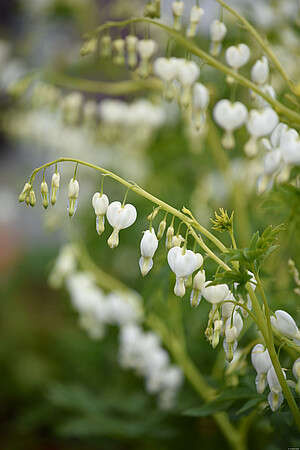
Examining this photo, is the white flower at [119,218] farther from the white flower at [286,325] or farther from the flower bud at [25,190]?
the white flower at [286,325]

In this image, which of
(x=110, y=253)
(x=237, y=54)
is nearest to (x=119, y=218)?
(x=237, y=54)

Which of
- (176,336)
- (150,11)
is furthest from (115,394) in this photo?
(150,11)

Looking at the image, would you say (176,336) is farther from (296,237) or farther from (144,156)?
(144,156)

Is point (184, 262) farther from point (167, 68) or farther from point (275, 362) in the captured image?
point (167, 68)

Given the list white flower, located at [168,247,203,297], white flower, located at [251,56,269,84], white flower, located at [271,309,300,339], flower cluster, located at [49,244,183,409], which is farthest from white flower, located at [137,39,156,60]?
flower cluster, located at [49,244,183,409]

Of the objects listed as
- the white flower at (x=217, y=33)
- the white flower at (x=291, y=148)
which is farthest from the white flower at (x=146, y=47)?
the white flower at (x=291, y=148)

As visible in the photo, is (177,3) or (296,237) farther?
(296,237)
